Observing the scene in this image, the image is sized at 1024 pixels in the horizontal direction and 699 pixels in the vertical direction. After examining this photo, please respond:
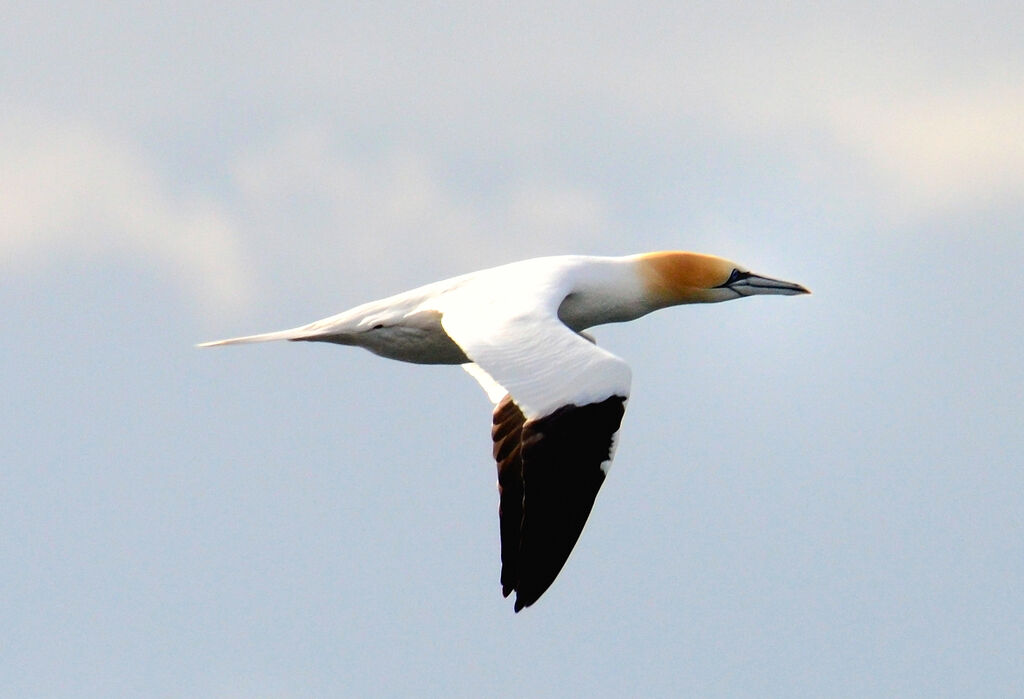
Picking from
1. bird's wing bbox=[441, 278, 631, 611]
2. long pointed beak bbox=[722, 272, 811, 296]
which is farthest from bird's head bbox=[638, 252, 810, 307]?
bird's wing bbox=[441, 278, 631, 611]

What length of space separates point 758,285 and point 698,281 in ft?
2.19

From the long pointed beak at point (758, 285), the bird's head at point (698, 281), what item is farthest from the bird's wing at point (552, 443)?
the long pointed beak at point (758, 285)

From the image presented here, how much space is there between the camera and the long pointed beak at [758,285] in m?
18.4

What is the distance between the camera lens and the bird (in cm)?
1390

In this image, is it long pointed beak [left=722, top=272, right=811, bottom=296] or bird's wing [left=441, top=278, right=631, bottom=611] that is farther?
long pointed beak [left=722, top=272, right=811, bottom=296]

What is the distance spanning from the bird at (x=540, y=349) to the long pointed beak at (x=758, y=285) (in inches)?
1.6

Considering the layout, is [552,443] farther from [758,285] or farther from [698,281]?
[758,285]

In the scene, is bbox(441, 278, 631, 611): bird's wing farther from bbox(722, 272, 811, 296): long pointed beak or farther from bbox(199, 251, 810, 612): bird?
bbox(722, 272, 811, 296): long pointed beak

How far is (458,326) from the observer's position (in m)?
15.3

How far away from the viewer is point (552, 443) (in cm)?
1383

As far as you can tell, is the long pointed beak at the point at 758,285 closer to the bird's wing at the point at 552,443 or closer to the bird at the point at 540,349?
the bird at the point at 540,349

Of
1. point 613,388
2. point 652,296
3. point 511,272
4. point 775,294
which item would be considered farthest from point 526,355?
point 775,294

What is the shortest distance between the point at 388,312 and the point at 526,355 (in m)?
2.30

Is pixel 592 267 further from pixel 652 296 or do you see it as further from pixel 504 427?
pixel 504 427
